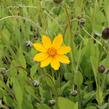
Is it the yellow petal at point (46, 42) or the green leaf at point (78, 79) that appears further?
the green leaf at point (78, 79)

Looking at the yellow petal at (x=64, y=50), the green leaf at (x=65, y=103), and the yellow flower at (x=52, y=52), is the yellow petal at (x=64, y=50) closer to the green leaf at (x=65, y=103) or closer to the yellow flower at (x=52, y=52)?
the yellow flower at (x=52, y=52)

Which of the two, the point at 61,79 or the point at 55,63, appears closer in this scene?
the point at 55,63

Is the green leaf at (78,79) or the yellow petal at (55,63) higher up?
the yellow petal at (55,63)

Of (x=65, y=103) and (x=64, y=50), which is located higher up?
(x=64, y=50)

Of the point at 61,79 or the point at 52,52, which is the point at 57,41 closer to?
the point at 52,52

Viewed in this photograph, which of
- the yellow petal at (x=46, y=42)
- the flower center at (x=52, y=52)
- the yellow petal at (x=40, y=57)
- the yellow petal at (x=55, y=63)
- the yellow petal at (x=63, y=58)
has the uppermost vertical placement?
the yellow petal at (x=46, y=42)

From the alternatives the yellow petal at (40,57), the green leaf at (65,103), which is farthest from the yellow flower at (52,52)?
the green leaf at (65,103)

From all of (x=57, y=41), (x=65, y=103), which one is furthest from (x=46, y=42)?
(x=65, y=103)

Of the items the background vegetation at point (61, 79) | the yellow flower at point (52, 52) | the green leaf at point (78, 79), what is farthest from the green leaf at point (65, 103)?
the green leaf at point (78, 79)

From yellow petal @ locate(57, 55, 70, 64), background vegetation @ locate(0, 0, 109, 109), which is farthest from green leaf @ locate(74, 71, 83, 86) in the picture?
yellow petal @ locate(57, 55, 70, 64)

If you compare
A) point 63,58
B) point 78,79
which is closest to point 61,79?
point 78,79

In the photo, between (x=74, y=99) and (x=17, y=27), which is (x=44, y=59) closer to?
(x=74, y=99)
